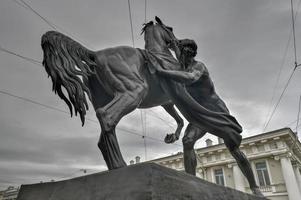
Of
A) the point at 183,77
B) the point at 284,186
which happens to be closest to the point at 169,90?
the point at 183,77

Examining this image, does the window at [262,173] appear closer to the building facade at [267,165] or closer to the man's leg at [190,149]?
the building facade at [267,165]

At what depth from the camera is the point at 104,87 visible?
9.61 ft

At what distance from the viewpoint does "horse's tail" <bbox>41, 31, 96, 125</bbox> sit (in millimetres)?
2482

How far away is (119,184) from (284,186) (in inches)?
783

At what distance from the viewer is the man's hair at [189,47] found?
366 centimetres

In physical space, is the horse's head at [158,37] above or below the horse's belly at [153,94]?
above

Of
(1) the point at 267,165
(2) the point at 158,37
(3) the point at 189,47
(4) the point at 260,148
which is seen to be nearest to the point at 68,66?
(2) the point at 158,37

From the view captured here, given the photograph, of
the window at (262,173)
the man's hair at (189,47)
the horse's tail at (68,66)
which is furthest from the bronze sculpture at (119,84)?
the window at (262,173)

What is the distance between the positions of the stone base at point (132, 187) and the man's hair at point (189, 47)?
211cm

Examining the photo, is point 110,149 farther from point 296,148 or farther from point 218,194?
point 296,148

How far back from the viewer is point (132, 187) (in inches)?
66.5

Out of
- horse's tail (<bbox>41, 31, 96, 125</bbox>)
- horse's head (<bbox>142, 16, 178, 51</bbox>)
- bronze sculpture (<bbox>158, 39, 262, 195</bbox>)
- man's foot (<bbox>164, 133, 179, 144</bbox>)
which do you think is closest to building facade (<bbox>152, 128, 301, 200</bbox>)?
bronze sculpture (<bbox>158, 39, 262, 195</bbox>)

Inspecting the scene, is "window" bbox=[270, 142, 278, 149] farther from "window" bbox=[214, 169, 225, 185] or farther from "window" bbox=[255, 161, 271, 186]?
"window" bbox=[214, 169, 225, 185]

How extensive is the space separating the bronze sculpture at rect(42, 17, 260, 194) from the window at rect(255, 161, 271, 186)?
1773 cm
